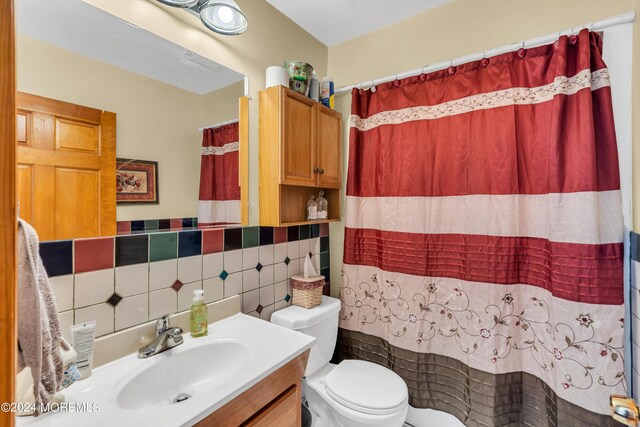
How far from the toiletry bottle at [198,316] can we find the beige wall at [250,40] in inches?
18.2

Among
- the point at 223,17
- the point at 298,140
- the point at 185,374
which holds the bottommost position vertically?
the point at 185,374

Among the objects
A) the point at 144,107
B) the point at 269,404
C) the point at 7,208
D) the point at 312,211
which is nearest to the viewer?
the point at 7,208

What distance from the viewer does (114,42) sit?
3.21ft

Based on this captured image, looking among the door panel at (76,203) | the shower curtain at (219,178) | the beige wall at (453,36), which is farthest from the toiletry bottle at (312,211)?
the door panel at (76,203)

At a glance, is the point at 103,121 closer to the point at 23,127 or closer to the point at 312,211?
the point at 23,127

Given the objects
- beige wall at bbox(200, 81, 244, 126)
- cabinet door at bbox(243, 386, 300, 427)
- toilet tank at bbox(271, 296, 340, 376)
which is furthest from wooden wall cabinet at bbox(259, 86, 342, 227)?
cabinet door at bbox(243, 386, 300, 427)

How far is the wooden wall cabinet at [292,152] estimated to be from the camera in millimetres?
1408

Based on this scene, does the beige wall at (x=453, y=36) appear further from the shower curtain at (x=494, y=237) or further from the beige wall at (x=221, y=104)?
the beige wall at (x=221, y=104)

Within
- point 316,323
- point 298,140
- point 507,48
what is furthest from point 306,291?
point 507,48

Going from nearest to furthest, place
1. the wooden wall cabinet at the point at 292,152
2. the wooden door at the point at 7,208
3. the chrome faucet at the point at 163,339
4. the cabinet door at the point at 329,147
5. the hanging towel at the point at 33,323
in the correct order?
the wooden door at the point at 7,208
the hanging towel at the point at 33,323
the chrome faucet at the point at 163,339
the wooden wall cabinet at the point at 292,152
the cabinet door at the point at 329,147

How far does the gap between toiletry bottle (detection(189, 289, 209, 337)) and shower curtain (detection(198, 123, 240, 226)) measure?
32 cm

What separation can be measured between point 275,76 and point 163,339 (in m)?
1.29

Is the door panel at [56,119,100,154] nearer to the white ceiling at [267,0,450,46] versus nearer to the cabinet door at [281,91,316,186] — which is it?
the cabinet door at [281,91,316,186]

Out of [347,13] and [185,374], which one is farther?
[347,13]
